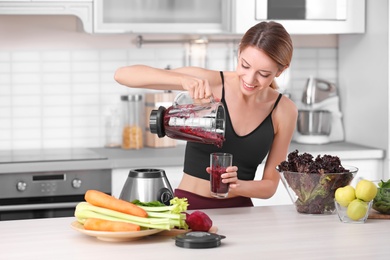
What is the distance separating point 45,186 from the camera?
373cm

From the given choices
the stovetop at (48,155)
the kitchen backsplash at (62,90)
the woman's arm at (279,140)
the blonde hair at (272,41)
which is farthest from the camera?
the kitchen backsplash at (62,90)

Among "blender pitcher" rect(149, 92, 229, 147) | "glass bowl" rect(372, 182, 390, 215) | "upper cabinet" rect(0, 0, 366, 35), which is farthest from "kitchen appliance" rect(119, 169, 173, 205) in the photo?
"upper cabinet" rect(0, 0, 366, 35)

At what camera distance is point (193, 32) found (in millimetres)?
4164

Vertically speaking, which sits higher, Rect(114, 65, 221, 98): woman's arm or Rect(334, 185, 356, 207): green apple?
Rect(114, 65, 221, 98): woman's arm

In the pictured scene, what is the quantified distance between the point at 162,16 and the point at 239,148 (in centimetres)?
143

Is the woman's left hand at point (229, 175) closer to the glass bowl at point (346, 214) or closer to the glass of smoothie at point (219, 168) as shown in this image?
the glass of smoothie at point (219, 168)

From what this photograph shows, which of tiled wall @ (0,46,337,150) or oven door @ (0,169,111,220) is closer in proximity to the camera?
oven door @ (0,169,111,220)

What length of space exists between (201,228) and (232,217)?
0.28 m

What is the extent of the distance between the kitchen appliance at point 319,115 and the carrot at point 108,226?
2.40 metres

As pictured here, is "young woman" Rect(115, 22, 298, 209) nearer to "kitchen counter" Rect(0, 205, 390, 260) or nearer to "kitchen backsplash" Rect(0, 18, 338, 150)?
"kitchen counter" Rect(0, 205, 390, 260)

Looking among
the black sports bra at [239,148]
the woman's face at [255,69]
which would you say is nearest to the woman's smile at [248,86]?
the woman's face at [255,69]

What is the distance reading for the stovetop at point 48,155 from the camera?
3.80 metres

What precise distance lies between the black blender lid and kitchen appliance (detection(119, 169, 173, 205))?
0.95 feet

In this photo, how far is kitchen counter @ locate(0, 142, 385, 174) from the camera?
371 cm
